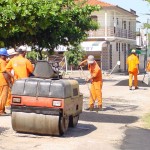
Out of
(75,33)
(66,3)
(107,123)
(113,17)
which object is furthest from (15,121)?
(113,17)

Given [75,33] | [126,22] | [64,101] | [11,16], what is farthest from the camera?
[126,22]

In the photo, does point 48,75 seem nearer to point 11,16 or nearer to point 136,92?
point 11,16

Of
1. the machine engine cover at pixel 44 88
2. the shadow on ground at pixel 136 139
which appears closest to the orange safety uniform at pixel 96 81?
the shadow on ground at pixel 136 139

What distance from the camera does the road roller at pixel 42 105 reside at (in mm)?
9305

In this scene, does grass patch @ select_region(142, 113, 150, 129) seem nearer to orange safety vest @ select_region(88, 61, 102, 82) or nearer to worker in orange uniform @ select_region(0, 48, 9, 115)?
orange safety vest @ select_region(88, 61, 102, 82)

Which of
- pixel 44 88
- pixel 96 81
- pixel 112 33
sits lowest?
pixel 96 81

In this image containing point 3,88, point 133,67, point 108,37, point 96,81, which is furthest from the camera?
point 108,37

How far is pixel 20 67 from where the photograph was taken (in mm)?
12062

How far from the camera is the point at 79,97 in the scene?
34.3 feet

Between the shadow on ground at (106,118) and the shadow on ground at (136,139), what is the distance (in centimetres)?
120

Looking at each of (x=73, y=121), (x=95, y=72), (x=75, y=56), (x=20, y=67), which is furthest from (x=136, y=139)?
(x=75, y=56)

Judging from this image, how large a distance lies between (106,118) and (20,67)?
2491 millimetres

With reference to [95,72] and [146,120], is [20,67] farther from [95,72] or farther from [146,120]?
[146,120]

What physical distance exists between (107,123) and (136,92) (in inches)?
370
